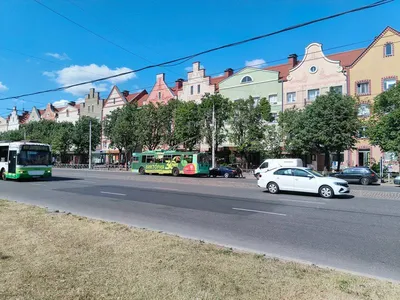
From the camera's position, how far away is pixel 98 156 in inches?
2601

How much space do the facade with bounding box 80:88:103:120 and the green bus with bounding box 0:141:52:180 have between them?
46.4m

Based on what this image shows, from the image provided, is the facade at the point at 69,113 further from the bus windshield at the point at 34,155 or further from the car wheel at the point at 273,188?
the car wheel at the point at 273,188

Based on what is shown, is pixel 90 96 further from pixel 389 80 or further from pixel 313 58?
pixel 389 80

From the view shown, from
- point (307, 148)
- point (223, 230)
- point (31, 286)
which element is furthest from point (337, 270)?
point (307, 148)

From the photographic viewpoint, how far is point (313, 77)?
40688mm

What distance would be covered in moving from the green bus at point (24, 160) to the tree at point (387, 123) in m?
28.0

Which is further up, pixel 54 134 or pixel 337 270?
pixel 54 134

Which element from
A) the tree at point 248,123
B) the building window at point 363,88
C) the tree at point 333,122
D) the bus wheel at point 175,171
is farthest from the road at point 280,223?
the building window at point 363,88

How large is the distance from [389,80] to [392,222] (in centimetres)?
3305

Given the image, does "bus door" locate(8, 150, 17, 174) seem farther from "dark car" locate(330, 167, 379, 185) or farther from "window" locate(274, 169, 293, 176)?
"dark car" locate(330, 167, 379, 185)

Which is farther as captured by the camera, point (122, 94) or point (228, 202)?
point (122, 94)

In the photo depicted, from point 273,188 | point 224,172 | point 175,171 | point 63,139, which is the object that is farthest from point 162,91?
point 273,188

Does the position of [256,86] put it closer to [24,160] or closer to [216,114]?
[216,114]

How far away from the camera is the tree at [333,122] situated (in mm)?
30156
